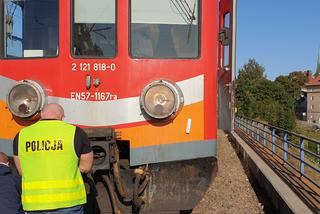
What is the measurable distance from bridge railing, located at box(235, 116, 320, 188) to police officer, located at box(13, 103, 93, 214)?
175 inches

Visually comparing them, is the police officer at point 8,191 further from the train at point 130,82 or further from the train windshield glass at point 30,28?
the train windshield glass at point 30,28

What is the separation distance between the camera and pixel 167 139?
544cm

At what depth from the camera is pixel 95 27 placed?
553 cm

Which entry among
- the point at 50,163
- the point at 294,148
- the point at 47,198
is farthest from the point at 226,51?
the point at 294,148

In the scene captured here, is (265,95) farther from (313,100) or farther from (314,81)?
(314,81)

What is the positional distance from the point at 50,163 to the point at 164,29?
2162 millimetres

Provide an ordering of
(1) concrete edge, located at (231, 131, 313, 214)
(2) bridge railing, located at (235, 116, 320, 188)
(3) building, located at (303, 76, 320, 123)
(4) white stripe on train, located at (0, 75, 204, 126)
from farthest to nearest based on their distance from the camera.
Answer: (3) building, located at (303, 76, 320, 123), (2) bridge railing, located at (235, 116, 320, 188), (1) concrete edge, located at (231, 131, 313, 214), (4) white stripe on train, located at (0, 75, 204, 126)

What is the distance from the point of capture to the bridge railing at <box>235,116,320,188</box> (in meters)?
8.94

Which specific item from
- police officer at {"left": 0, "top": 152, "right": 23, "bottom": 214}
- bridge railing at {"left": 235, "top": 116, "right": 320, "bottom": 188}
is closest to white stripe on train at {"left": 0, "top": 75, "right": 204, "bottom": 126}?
police officer at {"left": 0, "top": 152, "right": 23, "bottom": 214}

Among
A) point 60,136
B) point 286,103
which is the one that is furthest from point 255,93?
point 60,136

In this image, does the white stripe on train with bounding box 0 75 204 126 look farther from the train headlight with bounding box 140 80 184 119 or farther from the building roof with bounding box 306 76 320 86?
the building roof with bounding box 306 76 320 86

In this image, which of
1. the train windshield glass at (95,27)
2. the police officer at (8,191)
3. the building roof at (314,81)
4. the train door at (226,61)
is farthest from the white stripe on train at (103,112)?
the building roof at (314,81)

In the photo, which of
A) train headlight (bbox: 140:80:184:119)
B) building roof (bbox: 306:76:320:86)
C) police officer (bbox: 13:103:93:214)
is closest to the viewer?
police officer (bbox: 13:103:93:214)

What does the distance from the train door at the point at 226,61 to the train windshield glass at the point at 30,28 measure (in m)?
1.94
